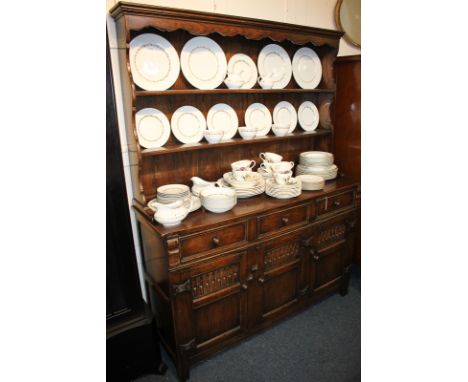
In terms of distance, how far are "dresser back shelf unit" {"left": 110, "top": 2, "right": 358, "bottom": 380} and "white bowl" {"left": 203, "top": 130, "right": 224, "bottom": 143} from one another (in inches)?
1.5

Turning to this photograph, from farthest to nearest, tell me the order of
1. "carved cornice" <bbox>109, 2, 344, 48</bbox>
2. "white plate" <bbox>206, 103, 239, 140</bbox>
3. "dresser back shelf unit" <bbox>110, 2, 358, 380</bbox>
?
"white plate" <bbox>206, 103, 239, 140</bbox> → "dresser back shelf unit" <bbox>110, 2, 358, 380</bbox> → "carved cornice" <bbox>109, 2, 344, 48</bbox>

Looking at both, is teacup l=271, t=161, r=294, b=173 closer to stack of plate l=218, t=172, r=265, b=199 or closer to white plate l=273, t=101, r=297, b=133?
stack of plate l=218, t=172, r=265, b=199

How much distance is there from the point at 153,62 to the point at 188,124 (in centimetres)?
40

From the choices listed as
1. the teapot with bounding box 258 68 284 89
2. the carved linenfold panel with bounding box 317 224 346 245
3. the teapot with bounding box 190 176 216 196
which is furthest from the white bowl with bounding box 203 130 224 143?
the carved linenfold panel with bounding box 317 224 346 245

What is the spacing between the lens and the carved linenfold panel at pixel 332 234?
2.23 metres

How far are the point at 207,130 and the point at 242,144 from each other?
317 mm

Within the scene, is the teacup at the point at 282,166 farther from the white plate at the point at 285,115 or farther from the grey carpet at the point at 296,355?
the grey carpet at the point at 296,355

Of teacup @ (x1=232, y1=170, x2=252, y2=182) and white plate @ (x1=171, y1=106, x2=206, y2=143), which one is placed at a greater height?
white plate @ (x1=171, y1=106, x2=206, y2=143)

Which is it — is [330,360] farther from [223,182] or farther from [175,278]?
[223,182]

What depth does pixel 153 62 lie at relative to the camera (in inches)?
71.1

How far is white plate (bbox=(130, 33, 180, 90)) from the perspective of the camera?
175cm

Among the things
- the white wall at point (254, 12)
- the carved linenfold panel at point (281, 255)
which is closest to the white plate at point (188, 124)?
the white wall at point (254, 12)
